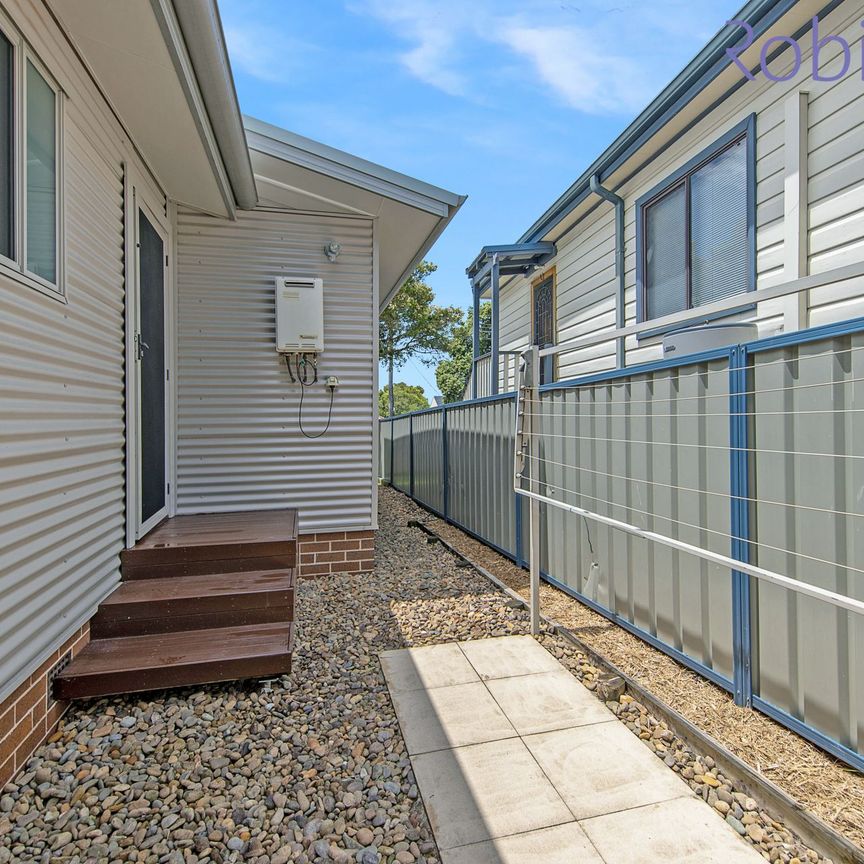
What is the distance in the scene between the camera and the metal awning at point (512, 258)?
22.8 ft

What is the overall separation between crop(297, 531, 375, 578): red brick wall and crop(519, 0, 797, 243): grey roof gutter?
13.6ft

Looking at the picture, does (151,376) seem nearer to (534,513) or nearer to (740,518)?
(534,513)

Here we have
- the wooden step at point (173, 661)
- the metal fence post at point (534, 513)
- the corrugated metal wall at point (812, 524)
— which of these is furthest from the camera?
the metal fence post at point (534, 513)

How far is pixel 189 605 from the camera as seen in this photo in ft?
9.72

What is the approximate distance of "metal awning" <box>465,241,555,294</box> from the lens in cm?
695

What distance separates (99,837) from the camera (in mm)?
1711

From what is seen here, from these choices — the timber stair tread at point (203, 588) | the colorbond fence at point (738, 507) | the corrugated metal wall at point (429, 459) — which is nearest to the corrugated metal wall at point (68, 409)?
the timber stair tread at point (203, 588)

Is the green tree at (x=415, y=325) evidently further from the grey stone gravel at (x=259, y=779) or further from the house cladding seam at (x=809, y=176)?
the grey stone gravel at (x=259, y=779)

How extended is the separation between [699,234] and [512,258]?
2.97 m

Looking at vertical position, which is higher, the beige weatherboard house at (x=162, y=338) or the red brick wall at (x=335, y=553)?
the beige weatherboard house at (x=162, y=338)

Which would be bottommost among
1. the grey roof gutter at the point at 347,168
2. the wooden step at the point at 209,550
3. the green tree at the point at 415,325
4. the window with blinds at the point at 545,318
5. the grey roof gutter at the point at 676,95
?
the wooden step at the point at 209,550

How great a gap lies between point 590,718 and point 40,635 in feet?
7.61

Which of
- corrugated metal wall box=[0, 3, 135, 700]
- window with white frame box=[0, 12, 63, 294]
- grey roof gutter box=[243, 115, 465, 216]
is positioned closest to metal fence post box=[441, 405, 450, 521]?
grey roof gutter box=[243, 115, 465, 216]

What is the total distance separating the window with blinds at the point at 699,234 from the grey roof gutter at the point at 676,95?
0.44 metres
